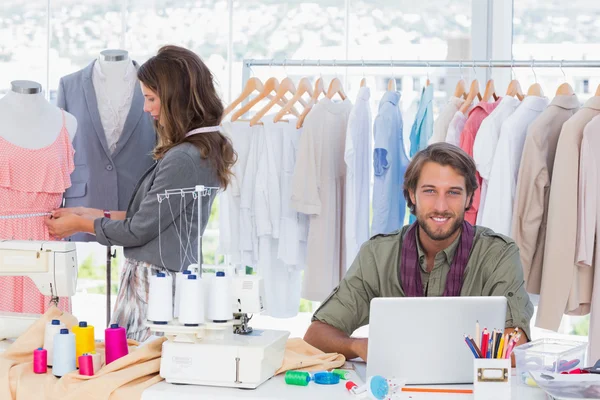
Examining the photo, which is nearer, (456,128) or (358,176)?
(456,128)

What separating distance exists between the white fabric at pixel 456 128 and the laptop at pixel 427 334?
5.54 ft

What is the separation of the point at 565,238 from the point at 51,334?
2166 millimetres

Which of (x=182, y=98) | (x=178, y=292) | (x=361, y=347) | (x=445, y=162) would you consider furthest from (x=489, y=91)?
(x=178, y=292)

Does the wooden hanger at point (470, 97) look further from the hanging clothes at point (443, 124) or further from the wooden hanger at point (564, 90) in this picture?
the wooden hanger at point (564, 90)

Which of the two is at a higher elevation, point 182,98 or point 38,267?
point 182,98

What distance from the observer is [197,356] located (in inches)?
85.0

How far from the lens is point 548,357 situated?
Result: 2.11 m

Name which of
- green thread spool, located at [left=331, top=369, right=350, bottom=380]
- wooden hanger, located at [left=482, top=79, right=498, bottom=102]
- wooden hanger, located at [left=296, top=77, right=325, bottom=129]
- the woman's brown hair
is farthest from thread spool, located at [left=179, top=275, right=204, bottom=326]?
wooden hanger, located at [left=482, top=79, right=498, bottom=102]

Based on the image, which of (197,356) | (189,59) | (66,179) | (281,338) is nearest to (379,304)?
(281,338)

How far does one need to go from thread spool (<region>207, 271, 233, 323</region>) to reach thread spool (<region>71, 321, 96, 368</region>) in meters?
0.37

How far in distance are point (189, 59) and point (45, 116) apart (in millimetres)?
662

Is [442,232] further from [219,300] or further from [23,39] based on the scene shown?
[23,39]

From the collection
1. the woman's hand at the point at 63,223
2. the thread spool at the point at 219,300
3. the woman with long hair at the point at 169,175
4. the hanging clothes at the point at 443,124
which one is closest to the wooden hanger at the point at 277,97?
the hanging clothes at the point at 443,124

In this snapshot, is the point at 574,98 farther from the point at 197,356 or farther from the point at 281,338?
the point at 197,356
